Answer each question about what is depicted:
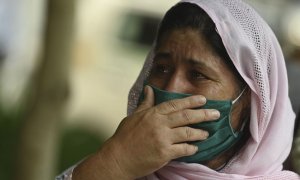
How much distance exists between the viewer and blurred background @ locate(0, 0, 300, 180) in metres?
4.84

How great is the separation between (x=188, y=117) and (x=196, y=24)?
41 cm

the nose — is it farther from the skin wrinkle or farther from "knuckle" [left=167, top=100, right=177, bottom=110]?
"knuckle" [left=167, top=100, right=177, bottom=110]

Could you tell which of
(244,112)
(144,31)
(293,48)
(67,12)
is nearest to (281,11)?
(293,48)

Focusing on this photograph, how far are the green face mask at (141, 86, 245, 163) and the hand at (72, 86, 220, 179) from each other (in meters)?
0.03

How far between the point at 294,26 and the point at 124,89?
18.5 feet

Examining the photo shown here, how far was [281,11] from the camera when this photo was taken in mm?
17031

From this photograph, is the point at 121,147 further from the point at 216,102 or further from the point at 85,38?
the point at 85,38

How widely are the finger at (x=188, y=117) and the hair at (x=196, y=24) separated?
0.25 meters

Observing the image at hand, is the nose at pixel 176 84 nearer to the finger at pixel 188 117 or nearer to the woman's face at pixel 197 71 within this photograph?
the woman's face at pixel 197 71

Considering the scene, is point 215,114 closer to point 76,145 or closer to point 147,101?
point 147,101

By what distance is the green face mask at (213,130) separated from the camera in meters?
2.65

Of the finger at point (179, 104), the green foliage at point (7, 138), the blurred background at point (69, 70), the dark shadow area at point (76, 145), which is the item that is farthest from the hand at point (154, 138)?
the dark shadow area at point (76, 145)

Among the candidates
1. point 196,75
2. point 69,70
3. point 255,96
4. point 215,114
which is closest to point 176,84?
point 196,75

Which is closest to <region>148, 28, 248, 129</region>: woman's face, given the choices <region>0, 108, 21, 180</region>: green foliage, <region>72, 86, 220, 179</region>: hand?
<region>72, 86, 220, 179</region>: hand
